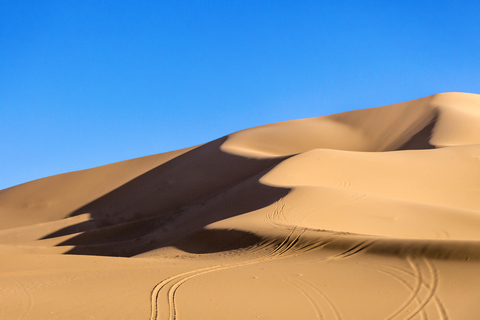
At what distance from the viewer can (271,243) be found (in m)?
11.6

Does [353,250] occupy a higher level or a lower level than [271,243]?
lower

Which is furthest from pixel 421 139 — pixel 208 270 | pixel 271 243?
pixel 208 270

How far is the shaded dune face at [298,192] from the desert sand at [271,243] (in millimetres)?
86

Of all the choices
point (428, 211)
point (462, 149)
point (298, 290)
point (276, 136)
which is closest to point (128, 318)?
point (298, 290)

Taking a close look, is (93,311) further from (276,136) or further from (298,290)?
(276,136)

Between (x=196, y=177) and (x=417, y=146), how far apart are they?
15719mm

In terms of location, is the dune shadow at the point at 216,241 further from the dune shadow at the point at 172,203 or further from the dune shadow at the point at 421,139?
the dune shadow at the point at 421,139

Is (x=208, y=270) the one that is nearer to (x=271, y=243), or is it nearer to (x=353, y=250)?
(x=353, y=250)

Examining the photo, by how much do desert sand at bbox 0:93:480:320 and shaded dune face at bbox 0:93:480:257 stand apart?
86 millimetres

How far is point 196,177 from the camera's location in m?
31.9

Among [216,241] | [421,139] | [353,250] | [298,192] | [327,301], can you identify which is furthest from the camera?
[421,139]

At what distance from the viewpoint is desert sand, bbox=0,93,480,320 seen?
6.32 m

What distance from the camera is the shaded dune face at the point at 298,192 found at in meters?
13.1

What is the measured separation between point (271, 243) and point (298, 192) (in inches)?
215
